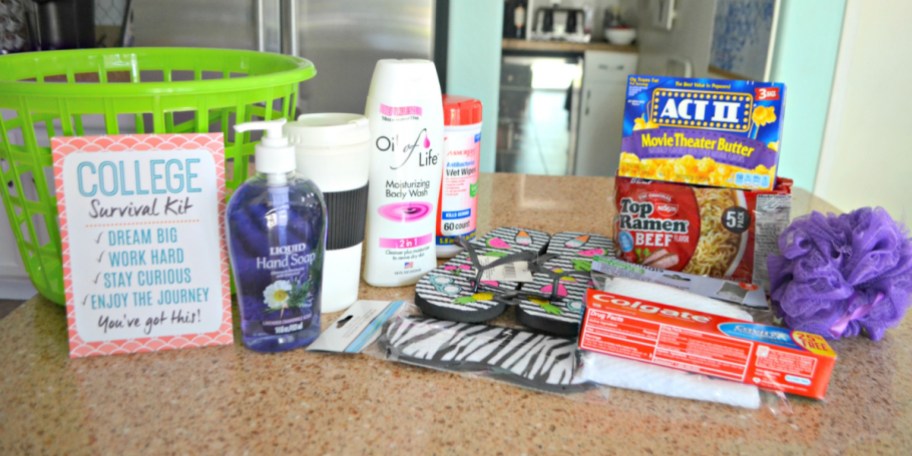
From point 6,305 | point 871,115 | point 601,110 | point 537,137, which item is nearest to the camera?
point 871,115

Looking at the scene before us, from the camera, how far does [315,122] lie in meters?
0.71

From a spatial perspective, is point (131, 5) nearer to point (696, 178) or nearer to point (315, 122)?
point (315, 122)

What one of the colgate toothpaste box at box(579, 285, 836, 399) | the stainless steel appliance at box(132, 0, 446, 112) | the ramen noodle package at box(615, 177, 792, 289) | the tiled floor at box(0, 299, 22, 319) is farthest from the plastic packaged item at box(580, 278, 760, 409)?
the tiled floor at box(0, 299, 22, 319)

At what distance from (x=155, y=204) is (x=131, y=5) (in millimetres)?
2126

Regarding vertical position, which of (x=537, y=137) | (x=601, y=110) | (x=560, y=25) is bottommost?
(x=537, y=137)

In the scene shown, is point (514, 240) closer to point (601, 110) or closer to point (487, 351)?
point (487, 351)

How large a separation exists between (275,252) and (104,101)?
0.18 metres

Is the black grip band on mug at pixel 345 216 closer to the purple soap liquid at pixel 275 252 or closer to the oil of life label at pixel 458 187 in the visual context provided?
the purple soap liquid at pixel 275 252

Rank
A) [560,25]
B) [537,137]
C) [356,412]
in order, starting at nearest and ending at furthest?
1. [356,412]
2. [560,25]
3. [537,137]

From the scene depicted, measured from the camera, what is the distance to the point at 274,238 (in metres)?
0.59

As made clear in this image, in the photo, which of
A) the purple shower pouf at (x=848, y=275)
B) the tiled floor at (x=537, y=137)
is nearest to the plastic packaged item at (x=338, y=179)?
the purple shower pouf at (x=848, y=275)

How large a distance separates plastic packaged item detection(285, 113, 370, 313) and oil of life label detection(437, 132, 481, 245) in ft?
0.49

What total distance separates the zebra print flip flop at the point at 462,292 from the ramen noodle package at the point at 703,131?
192 millimetres

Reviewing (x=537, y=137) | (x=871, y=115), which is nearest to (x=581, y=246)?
(x=871, y=115)
